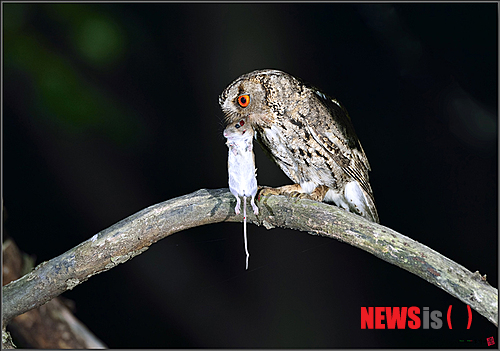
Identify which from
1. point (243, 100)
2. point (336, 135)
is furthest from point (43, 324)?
point (336, 135)

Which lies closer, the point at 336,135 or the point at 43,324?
the point at 336,135

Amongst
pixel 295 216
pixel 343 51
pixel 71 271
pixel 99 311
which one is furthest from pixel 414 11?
pixel 99 311

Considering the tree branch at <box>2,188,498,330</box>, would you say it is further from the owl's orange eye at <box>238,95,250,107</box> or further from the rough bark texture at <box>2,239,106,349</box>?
the rough bark texture at <box>2,239,106,349</box>

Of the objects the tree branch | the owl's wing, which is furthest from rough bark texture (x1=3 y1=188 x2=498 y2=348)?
the owl's wing

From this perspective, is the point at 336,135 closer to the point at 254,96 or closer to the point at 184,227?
the point at 254,96

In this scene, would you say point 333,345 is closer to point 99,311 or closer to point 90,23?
point 99,311

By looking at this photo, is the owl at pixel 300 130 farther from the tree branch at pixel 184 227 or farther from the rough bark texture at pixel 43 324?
the rough bark texture at pixel 43 324
